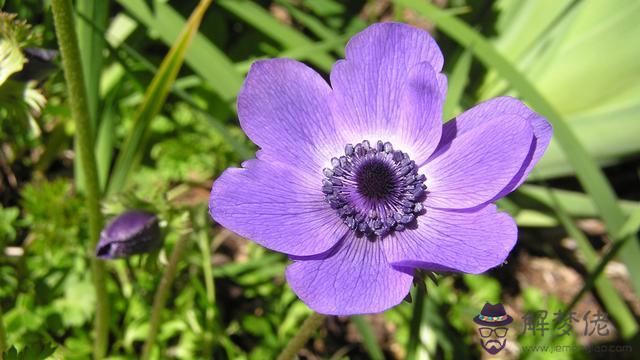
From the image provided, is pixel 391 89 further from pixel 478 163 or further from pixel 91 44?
pixel 91 44

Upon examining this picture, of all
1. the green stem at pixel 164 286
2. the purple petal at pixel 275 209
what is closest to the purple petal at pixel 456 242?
the purple petal at pixel 275 209

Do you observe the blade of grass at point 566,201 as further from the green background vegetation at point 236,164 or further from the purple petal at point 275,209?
the purple petal at point 275,209

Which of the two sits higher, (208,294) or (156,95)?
(156,95)

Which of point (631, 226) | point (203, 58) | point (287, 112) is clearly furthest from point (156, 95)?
point (631, 226)

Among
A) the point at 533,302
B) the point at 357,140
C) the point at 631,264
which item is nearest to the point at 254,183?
the point at 357,140

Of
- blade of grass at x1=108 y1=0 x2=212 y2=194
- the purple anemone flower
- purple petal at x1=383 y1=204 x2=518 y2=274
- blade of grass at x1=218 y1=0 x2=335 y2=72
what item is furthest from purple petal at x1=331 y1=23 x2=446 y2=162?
blade of grass at x1=218 y1=0 x2=335 y2=72

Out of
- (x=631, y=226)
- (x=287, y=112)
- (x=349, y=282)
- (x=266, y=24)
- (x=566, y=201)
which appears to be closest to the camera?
(x=349, y=282)
